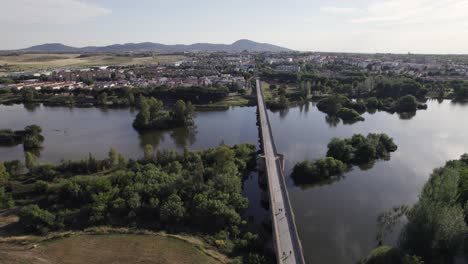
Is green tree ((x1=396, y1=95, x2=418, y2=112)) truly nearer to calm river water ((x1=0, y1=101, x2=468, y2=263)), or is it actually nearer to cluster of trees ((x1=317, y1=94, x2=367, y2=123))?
calm river water ((x1=0, y1=101, x2=468, y2=263))

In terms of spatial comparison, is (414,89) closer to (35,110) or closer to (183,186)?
(183,186)

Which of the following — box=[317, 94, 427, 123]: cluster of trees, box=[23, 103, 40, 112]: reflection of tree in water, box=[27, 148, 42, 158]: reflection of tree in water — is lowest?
box=[27, 148, 42, 158]: reflection of tree in water

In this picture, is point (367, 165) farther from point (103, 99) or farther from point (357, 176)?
point (103, 99)

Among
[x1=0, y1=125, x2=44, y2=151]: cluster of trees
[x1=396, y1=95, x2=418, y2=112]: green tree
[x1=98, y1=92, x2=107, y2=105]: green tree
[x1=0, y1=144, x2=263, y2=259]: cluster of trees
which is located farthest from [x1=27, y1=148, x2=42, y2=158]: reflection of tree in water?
[x1=396, y1=95, x2=418, y2=112]: green tree

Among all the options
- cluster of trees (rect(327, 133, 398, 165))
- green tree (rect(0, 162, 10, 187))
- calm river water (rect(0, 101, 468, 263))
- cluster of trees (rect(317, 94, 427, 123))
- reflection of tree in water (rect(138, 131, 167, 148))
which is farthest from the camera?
cluster of trees (rect(317, 94, 427, 123))

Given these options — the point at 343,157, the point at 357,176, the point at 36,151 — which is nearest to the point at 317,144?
the point at 343,157

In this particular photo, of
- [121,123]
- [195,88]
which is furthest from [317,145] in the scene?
[195,88]
